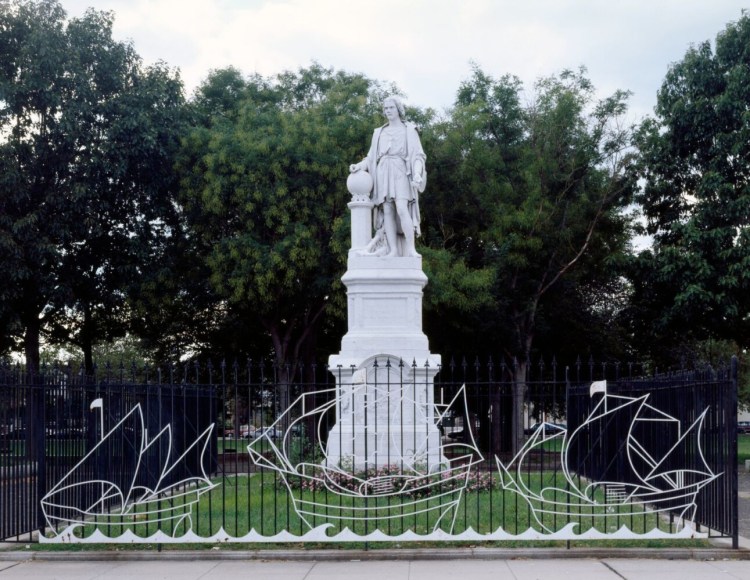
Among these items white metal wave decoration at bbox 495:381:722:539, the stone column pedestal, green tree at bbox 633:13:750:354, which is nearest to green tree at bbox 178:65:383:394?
green tree at bbox 633:13:750:354

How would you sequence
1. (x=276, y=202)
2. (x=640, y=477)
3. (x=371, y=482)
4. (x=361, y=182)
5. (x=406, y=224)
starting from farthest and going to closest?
(x=276, y=202) < (x=361, y=182) < (x=406, y=224) < (x=371, y=482) < (x=640, y=477)

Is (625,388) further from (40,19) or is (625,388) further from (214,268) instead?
(40,19)

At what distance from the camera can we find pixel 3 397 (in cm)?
1265

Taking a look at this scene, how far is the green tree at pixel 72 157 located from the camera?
2870 cm

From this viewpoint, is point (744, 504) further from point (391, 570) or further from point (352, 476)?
point (391, 570)

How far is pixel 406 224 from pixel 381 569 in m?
8.74

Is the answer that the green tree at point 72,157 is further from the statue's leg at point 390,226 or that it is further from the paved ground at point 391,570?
the paved ground at point 391,570

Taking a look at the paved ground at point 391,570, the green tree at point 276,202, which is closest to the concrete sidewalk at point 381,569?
the paved ground at point 391,570

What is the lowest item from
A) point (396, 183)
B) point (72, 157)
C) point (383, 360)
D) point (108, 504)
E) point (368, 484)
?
point (108, 504)

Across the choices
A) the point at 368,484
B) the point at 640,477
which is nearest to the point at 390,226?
the point at 368,484

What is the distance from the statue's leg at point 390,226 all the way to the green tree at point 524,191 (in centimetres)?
1425

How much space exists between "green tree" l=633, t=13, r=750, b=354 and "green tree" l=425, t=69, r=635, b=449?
281cm

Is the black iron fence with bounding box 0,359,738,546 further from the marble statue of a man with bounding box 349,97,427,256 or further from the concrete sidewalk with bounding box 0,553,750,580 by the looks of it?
the marble statue of a man with bounding box 349,97,427,256

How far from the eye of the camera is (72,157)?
2994 centimetres
